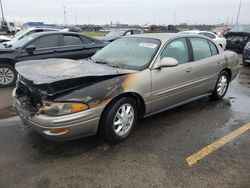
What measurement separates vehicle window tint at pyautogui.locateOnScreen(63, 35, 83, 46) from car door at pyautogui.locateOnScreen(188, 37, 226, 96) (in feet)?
13.9

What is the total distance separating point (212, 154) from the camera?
3.51 m

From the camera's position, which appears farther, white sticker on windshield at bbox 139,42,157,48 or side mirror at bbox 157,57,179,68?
white sticker on windshield at bbox 139,42,157,48

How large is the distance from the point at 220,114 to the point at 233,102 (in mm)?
983

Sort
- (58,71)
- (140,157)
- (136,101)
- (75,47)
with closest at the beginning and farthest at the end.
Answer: (140,157) → (58,71) → (136,101) → (75,47)

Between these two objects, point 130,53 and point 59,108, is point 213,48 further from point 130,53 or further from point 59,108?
point 59,108

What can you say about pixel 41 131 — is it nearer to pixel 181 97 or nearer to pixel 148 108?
pixel 148 108

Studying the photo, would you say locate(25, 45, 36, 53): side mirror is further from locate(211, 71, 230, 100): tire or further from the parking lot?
locate(211, 71, 230, 100): tire

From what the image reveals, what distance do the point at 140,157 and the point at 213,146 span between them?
110 cm

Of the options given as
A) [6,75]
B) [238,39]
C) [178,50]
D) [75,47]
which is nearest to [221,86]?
[178,50]

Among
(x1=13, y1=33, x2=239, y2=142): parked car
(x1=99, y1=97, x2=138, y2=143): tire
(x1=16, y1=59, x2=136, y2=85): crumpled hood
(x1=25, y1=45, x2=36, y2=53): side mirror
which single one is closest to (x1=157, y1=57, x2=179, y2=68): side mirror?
(x1=13, y1=33, x2=239, y2=142): parked car

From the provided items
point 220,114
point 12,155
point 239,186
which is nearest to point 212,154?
point 239,186

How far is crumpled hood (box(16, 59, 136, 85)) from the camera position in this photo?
333 centimetres

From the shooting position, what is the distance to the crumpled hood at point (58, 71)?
333 cm

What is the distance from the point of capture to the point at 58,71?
3.67 metres
